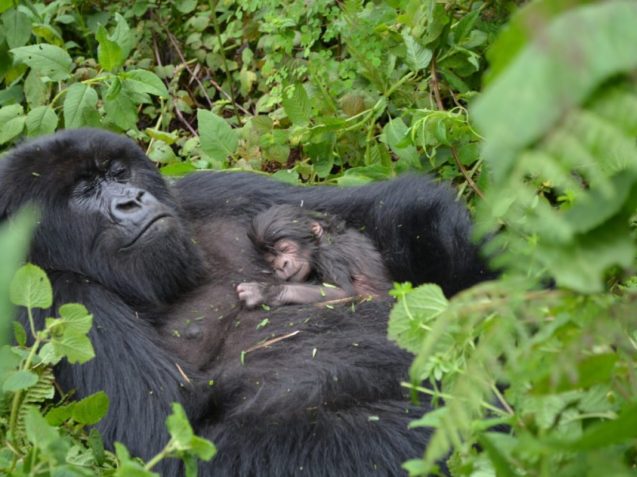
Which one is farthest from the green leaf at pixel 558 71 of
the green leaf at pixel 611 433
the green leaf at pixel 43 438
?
the green leaf at pixel 43 438

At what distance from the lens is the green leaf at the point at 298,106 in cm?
497

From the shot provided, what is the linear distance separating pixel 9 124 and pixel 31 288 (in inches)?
106

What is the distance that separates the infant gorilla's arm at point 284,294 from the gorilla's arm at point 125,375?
1.62ft

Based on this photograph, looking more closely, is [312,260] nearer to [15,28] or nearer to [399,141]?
[399,141]

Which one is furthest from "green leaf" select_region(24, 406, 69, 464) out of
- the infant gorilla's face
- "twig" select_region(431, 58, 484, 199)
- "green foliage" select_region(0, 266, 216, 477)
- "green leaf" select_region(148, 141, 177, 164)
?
"green leaf" select_region(148, 141, 177, 164)

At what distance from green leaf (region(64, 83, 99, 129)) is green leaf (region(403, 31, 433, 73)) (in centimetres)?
161

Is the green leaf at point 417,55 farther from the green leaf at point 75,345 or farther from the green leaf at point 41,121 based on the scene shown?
the green leaf at point 75,345

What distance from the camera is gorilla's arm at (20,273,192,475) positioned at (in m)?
3.13

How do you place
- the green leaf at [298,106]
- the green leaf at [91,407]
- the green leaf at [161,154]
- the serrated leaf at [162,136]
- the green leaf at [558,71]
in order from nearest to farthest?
the green leaf at [558,71], the green leaf at [91,407], the green leaf at [298,106], the green leaf at [161,154], the serrated leaf at [162,136]

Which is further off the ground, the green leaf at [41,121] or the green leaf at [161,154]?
the green leaf at [41,121]

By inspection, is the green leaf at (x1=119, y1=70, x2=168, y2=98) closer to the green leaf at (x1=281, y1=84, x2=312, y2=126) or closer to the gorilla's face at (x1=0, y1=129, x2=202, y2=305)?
the green leaf at (x1=281, y1=84, x2=312, y2=126)

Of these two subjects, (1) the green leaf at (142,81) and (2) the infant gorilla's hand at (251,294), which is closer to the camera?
(2) the infant gorilla's hand at (251,294)

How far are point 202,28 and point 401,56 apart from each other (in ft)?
6.52

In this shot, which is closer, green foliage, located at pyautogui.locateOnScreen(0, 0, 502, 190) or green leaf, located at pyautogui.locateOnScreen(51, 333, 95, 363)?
green leaf, located at pyautogui.locateOnScreen(51, 333, 95, 363)
